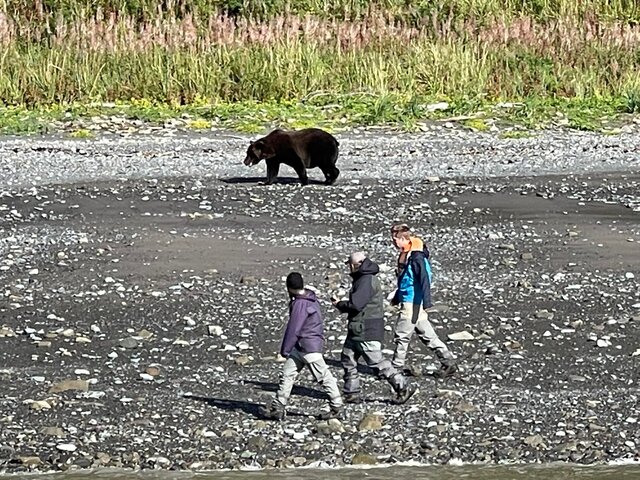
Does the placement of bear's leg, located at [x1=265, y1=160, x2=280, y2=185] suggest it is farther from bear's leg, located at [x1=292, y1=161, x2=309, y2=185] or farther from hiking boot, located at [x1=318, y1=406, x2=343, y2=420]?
hiking boot, located at [x1=318, y1=406, x2=343, y2=420]

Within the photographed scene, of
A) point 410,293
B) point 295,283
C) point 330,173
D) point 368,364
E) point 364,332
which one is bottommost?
point 330,173

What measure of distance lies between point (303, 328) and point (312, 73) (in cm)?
1311

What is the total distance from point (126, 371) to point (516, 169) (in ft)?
25.2

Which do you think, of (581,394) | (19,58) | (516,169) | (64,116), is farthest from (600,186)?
(19,58)

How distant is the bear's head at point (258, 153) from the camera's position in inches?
587

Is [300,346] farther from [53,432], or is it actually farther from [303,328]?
[53,432]

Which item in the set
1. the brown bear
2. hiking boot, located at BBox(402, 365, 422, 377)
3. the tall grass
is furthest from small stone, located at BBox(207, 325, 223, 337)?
the tall grass

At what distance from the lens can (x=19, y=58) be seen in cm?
2098

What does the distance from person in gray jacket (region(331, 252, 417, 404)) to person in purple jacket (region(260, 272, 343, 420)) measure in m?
0.32

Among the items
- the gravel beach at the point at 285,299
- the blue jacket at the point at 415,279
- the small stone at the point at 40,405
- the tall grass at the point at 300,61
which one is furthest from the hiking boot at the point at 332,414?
the tall grass at the point at 300,61

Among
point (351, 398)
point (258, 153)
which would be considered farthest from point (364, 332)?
point (258, 153)

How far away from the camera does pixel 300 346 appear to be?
8172 millimetres

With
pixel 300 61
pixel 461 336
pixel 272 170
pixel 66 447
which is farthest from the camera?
pixel 300 61

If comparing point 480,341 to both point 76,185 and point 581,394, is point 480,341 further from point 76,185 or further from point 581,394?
point 76,185
